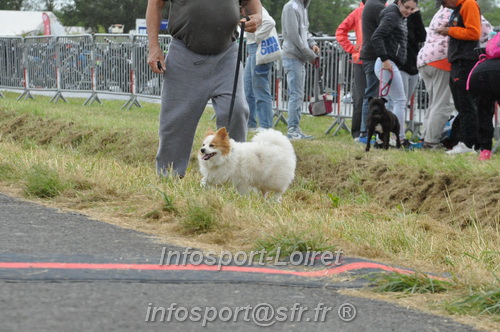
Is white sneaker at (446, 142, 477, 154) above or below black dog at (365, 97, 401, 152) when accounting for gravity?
below

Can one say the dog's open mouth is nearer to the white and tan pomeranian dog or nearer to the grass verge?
the white and tan pomeranian dog

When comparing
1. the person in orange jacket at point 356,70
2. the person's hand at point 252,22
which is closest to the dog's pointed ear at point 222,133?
the person's hand at point 252,22

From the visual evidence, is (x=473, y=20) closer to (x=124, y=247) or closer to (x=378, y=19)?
(x=378, y=19)

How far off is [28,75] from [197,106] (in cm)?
1708

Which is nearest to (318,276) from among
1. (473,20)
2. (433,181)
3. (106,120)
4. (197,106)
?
(197,106)

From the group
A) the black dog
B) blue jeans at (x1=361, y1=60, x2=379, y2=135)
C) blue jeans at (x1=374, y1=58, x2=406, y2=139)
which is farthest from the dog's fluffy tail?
blue jeans at (x1=361, y1=60, x2=379, y2=135)

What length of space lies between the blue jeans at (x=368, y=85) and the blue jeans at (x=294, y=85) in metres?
1.05

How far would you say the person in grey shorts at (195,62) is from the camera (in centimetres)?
802

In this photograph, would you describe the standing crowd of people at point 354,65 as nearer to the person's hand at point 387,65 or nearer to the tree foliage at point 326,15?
the person's hand at point 387,65

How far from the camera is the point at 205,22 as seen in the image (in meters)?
7.98

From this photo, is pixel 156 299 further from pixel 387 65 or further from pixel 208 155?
pixel 387 65

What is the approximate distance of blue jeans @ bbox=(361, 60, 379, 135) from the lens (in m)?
13.1

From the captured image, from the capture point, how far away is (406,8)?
40.6ft

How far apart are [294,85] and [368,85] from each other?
118cm
